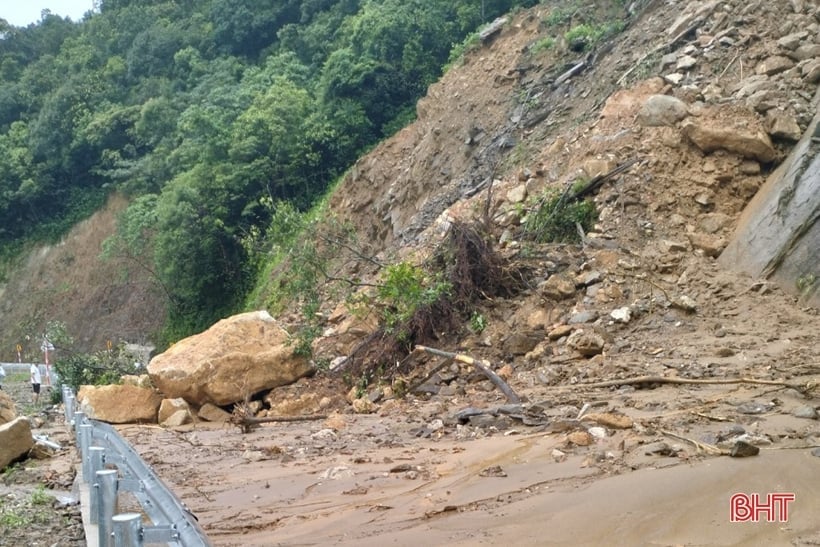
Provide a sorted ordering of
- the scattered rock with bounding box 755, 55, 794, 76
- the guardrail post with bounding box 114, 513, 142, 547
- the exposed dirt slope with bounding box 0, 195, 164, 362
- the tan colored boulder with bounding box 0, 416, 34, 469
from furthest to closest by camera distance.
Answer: the exposed dirt slope with bounding box 0, 195, 164, 362 → the scattered rock with bounding box 755, 55, 794, 76 → the tan colored boulder with bounding box 0, 416, 34, 469 → the guardrail post with bounding box 114, 513, 142, 547

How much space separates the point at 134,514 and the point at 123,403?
8.55 m

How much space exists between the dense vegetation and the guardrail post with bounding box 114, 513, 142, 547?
9.81 meters

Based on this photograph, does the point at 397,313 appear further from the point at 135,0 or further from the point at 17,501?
the point at 135,0

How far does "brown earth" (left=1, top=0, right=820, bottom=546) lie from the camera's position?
14.5 ft

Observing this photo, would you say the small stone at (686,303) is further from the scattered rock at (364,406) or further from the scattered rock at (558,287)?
the scattered rock at (364,406)

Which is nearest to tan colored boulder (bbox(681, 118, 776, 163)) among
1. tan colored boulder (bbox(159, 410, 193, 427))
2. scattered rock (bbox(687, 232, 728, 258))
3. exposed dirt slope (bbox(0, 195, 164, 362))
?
scattered rock (bbox(687, 232, 728, 258))

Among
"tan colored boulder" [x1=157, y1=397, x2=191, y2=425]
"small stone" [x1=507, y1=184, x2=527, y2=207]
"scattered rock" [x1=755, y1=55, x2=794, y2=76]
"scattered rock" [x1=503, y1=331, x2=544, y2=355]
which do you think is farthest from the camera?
"small stone" [x1=507, y1=184, x2=527, y2=207]

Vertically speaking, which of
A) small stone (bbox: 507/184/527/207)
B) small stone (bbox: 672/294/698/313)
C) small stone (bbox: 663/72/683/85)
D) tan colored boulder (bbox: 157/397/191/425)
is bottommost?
small stone (bbox: 672/294/698/313)

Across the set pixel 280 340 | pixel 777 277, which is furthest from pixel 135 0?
pixel 777 277

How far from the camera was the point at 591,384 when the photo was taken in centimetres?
791

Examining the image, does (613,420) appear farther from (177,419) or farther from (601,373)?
(177,419)

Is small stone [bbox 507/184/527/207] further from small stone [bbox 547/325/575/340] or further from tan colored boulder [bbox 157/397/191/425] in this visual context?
tan colored boulder [bbox 157/397/191/425]

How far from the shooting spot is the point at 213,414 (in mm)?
11148

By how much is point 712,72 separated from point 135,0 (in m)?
41.5
